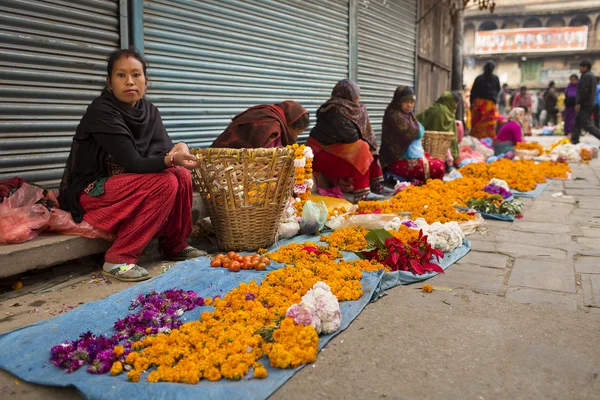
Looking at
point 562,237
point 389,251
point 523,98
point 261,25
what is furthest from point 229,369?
point 523,98

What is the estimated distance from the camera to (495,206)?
18.4 feet

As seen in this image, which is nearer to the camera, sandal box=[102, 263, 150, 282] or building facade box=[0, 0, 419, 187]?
sandal box=[102, 263, 150, 282]

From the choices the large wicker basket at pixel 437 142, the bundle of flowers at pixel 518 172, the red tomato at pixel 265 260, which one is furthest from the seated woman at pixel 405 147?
the red tomato at pixel 265 260

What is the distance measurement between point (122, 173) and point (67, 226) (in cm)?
49

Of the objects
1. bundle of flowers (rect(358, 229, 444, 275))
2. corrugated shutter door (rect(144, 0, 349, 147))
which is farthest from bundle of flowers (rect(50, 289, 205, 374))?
corrugated shutter door (rect(144, 0, 349, 147))

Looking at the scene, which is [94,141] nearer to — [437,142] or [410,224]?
[410,224]

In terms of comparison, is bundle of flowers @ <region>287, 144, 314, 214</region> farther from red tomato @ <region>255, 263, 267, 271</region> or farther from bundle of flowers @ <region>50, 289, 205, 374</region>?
bundle of flowers @ <region>50, 289, 205, 374</region>

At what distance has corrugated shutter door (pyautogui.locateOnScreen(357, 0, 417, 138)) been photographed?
889 cm

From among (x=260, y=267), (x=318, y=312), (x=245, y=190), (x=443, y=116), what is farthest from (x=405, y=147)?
(x=318, y=312)

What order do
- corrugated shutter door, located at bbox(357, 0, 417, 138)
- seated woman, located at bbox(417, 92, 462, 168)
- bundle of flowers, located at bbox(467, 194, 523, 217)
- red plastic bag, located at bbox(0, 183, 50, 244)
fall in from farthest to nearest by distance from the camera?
seated woman, located at bbox(417, 92, 462, 168) → corrugated shutter door, located at bbox(357, 0, 417, 138) → bundle of flowers, located at bbox(467, 194, 523, 217) → red plastic bag, located at bbox(0, 183, 50, 244)

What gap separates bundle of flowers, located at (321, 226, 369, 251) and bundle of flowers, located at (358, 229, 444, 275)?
31cm

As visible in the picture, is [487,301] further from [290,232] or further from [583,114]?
[583,114]

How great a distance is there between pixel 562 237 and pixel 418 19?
25.3ft

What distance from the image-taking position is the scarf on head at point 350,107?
21.0ft
